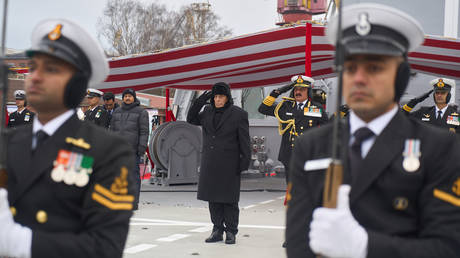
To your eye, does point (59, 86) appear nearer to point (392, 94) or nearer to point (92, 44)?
point (92, 44)

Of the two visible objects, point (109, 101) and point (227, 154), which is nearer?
point (227, 154)

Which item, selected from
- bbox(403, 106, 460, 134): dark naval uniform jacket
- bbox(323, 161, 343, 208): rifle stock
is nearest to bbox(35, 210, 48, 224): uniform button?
bbox(323, 161, 343, 208): rifle stock

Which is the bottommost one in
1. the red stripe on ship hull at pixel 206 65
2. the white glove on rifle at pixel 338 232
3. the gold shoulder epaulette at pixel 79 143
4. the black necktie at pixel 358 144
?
the white glove on rifle at pixel 338 232

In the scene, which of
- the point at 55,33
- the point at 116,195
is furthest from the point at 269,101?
the point at 116,195

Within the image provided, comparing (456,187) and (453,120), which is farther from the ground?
(453,120)

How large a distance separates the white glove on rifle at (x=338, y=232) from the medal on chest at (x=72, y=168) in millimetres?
766

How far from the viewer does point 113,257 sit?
2.02 meters

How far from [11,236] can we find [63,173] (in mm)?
256

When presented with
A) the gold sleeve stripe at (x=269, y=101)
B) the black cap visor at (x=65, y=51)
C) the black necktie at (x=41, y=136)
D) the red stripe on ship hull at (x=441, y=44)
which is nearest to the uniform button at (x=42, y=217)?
the black necktie at (x=41, y=136)

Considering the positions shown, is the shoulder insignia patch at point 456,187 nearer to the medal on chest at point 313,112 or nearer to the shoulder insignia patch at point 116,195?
the shoulder insignia patch at point 116,195

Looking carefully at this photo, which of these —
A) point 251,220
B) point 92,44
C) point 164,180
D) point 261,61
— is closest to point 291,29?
point 261,61

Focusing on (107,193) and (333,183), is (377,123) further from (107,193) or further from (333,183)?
(107,193)

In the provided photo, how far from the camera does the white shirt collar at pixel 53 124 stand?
83.5 inches

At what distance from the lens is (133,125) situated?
9.01 metres
